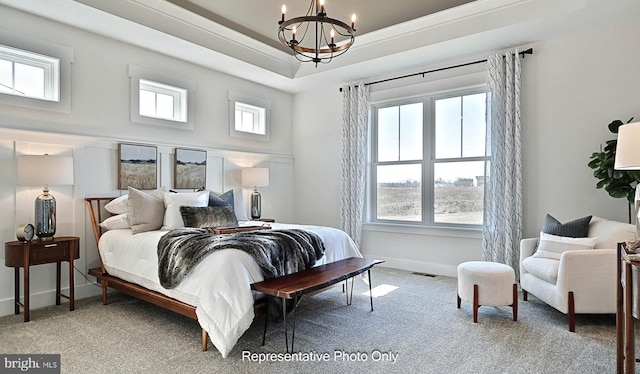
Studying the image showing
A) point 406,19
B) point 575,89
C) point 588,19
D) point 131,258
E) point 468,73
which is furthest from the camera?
point 468,73

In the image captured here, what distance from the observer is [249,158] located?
5.70 meters

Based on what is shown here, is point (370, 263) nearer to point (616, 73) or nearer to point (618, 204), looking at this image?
point (618, 204)

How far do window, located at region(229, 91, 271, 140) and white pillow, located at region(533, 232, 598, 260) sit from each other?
4083 mm

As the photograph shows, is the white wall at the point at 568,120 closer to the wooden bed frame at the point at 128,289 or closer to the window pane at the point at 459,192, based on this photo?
the window pane at the point at 459,192

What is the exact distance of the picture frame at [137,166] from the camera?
418 cm

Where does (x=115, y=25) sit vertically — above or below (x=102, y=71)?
above

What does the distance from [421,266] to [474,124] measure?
200cm

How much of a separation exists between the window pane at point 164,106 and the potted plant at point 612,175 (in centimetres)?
479

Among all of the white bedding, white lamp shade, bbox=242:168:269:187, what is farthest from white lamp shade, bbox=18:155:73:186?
white lamp shade, bbox=242:168:269:187

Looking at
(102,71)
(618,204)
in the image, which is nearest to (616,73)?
(618,204)

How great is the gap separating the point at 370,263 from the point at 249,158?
296 centimetres

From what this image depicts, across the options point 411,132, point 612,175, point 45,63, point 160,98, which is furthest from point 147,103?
point 612,175

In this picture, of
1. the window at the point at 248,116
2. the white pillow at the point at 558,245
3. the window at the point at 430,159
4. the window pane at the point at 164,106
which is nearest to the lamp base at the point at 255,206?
the window at the point at 248,116

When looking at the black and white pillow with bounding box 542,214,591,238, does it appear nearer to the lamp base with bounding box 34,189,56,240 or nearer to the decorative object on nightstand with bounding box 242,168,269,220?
the decorative object on nightstand with bounding box 242,168,269,220
